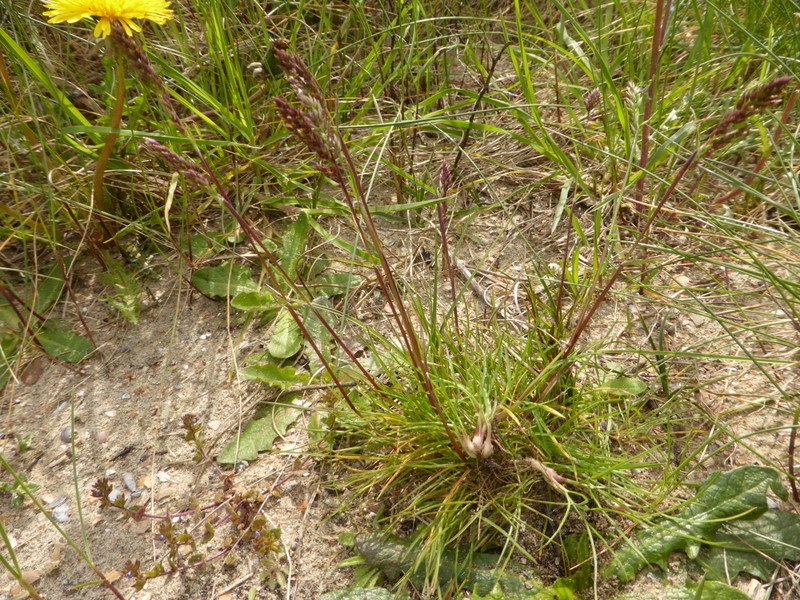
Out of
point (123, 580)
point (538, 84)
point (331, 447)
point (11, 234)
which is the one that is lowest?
point (123, 580)

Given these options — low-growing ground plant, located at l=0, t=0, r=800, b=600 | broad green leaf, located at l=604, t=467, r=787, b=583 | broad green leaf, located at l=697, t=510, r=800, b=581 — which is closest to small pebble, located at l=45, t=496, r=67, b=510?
low-growing ground plant, located at l=0, t=0, r=800, b=600

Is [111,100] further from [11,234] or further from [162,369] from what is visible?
[162,369]

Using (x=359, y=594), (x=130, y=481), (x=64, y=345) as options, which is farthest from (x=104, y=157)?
(x=359, y=594)

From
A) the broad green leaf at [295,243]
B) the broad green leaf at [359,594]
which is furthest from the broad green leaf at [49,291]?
the broad green leaf at [359,594]

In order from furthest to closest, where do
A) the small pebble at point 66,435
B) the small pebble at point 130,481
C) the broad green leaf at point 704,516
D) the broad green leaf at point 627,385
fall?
the small pebble at point 66,435 → the small pebble at point 130,481 → the broad green leaf at point 627,385 → the broad green leaf at point 704,516

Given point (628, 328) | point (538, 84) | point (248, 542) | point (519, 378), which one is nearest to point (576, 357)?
point (519, 378)

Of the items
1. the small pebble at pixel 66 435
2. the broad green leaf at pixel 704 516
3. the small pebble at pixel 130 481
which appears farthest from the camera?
the small pebble at pixel 66 435

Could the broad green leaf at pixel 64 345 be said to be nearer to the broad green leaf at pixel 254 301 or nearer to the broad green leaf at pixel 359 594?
the broad green leaf at pixel 254 301
